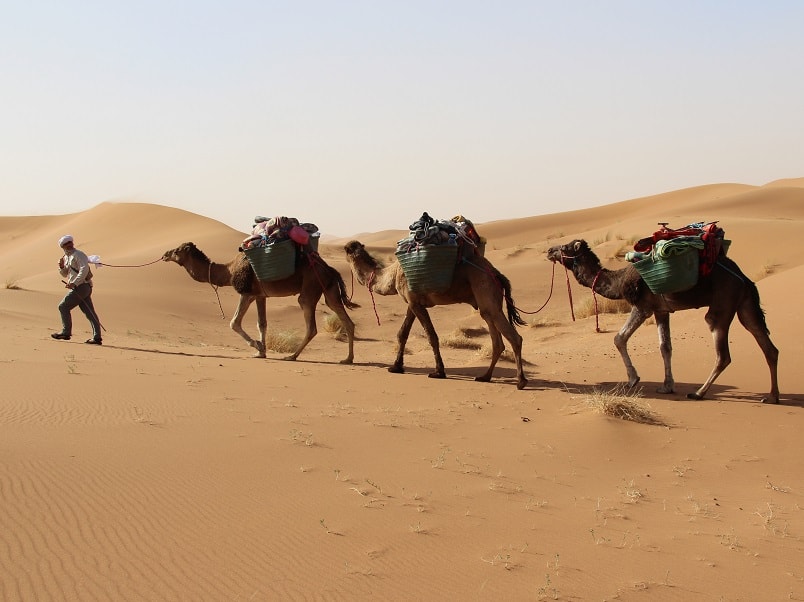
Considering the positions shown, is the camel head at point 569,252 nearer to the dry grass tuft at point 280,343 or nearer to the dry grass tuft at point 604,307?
the dry grass tuft at point 280,343

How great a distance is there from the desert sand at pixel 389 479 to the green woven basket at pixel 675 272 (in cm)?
143

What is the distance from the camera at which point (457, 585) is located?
448 centimetres

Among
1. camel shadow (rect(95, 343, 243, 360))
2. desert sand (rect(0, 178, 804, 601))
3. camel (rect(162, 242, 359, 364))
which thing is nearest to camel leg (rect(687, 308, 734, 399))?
desert sand (rect(0, 178, 804, 601))

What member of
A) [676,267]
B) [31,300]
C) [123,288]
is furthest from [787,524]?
[123,288]

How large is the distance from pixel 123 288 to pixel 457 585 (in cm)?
2293

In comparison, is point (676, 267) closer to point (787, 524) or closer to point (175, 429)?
point (787, 524)

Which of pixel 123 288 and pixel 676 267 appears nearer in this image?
pixel 676 267

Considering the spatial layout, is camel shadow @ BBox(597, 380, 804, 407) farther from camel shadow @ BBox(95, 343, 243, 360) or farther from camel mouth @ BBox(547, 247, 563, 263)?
camel shadow @ BBox(95, 343, 243, 360)

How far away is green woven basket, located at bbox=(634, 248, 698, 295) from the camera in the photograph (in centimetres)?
1004

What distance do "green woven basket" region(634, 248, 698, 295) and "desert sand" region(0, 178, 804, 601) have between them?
1.43m

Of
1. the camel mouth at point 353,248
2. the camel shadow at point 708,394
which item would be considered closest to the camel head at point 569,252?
the camel shadow at point 708,394

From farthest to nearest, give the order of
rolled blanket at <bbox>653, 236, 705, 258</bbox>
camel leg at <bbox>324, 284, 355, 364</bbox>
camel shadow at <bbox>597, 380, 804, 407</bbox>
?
1. camel leg at <bbox>324, 284, 355, 364</bbox>
2. camel shadow at <bbox>597, 380, 804, 407</bbox>
3. rolled blanket at <bbox>653, 236, 705, 258</bbox>

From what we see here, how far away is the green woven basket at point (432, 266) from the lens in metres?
11.1

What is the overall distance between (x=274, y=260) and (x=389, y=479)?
7249 millimetres
